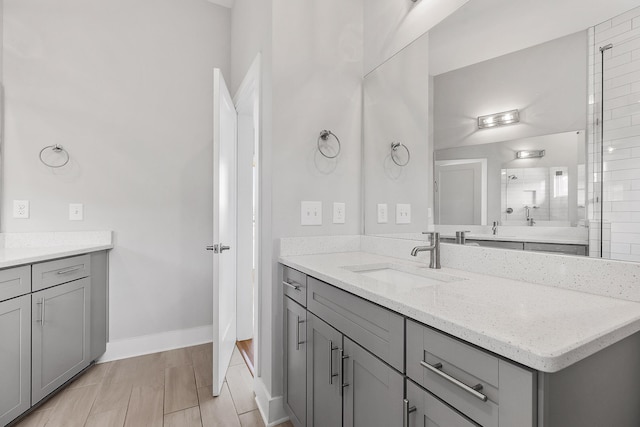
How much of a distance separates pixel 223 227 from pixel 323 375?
1212 mm

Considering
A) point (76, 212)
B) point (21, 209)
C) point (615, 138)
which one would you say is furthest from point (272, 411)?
point (21, 209)

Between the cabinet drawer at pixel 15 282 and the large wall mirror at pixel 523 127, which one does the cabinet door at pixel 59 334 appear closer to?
the cabinet drawer at pixel 15 282

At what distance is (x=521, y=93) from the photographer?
1.16 m

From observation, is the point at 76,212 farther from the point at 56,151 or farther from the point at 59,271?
the point at 59,271

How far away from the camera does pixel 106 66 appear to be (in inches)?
94.7

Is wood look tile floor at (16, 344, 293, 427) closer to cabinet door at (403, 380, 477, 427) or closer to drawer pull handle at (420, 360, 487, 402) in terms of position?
cabinet door at (403, 380, 477, 427)

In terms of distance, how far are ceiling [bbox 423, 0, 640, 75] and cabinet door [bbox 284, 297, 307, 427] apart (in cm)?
138

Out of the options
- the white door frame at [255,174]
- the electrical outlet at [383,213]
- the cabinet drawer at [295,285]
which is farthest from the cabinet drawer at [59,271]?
the electrical outlet at [383,213]

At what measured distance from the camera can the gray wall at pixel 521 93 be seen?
1.02m

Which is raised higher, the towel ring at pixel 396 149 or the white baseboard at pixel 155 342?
the towel ring at pixel 396 149

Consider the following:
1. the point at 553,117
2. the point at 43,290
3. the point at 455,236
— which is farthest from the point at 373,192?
the point at 43,290

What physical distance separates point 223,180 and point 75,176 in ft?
→ 3.85

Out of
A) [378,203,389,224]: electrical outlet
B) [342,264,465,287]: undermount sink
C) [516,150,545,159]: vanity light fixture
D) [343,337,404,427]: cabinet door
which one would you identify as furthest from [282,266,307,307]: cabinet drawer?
[516,150,545,159]: vanity light fixture

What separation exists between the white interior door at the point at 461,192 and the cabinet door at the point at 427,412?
0.81 meters
